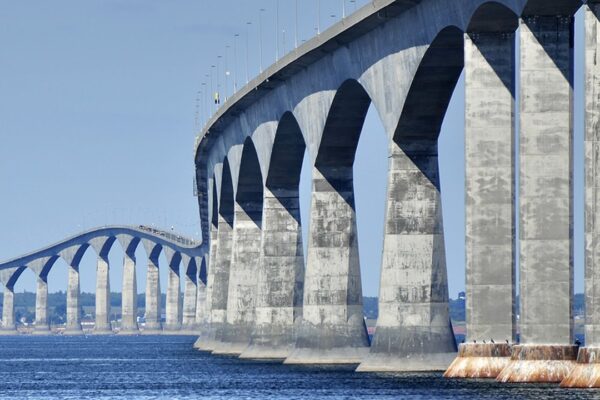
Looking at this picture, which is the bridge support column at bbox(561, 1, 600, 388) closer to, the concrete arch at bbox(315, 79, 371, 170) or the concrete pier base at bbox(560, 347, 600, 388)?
the concrete pier base at bbox(560, 347, 600, 388)

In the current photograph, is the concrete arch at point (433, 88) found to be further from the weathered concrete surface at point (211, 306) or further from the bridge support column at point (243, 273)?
the weathered concrete surface at point (211, 306)

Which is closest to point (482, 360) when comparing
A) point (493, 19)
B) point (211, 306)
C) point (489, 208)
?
point (489, 208)

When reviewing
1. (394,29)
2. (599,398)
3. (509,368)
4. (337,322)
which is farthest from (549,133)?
(337,322)

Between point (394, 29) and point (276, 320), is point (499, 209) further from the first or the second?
point (276, 320)

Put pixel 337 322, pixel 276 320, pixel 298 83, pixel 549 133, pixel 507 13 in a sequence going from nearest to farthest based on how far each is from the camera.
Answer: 1. pixel 549 133
2. pixel 507 13
3. pixel 337 322
4. pixel 298 83
5. pixel 276 320

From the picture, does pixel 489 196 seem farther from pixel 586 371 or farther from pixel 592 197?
pixel 586 371

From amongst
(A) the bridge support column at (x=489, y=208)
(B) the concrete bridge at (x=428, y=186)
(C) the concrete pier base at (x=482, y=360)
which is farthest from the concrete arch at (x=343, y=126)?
(C) the concrete pier base at (x=482, y=360)
